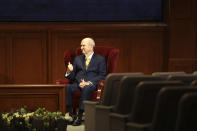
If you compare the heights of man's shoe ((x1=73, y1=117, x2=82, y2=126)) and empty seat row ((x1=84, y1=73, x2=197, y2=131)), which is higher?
empty seat row ((x1=84, y1=73, x2=197, y2=131))

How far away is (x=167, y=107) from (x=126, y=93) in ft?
1.47

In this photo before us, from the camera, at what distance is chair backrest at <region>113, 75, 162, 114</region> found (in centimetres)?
239

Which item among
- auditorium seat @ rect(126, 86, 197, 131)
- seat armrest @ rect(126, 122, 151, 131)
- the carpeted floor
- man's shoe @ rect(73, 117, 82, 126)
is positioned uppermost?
auditorium seat @ rect(126, 86, 197, 131)

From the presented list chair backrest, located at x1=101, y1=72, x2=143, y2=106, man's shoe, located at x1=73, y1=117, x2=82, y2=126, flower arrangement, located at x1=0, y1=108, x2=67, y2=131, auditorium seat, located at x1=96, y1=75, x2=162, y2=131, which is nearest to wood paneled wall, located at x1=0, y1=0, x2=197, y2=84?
man's shoe, located at x1=73, y1=117, x2=82, y2=126

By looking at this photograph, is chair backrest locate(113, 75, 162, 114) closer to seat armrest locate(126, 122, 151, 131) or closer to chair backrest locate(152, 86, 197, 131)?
seat armrest locate(126, 122, 151, 131)

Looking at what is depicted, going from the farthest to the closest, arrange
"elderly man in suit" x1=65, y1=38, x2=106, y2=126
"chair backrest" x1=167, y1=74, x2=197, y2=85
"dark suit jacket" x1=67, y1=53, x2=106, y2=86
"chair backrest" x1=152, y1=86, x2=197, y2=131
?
"dark suit jacket" x1=67, y1=53, x2=106, y2=86 → "elderly man in suit" x1=65, y1=38, x2=106, y2=126 → "chair backrest" x1=167, y1=74, x2=197, y2=85 → "chair backrest" x1=152, y1=86, x2=197, y2=131

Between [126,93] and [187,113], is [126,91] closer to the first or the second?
[126,93]

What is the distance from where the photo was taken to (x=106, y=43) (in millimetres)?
7539

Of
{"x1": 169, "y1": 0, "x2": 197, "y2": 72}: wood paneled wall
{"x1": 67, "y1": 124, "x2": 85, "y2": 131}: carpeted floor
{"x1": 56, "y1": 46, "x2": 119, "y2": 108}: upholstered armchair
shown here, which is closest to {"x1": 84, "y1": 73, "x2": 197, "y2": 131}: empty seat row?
{"x1": 67, "y1": 124, "x2": 85, "y2": 131}: carpeted floor

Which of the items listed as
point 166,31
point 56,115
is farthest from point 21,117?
point 166,31

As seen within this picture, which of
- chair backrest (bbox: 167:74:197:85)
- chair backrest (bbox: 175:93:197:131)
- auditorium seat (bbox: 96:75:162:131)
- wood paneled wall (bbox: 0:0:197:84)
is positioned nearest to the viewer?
chair backrest (bbox: 175:93:197:131)

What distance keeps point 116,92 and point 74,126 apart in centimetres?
299

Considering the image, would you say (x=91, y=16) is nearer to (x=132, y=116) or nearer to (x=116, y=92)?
(x=116, y=92)

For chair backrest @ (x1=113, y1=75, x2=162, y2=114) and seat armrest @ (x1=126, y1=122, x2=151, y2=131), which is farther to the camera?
chair backrest @ (x1=113, y1=75, x2=162, y2=114)
